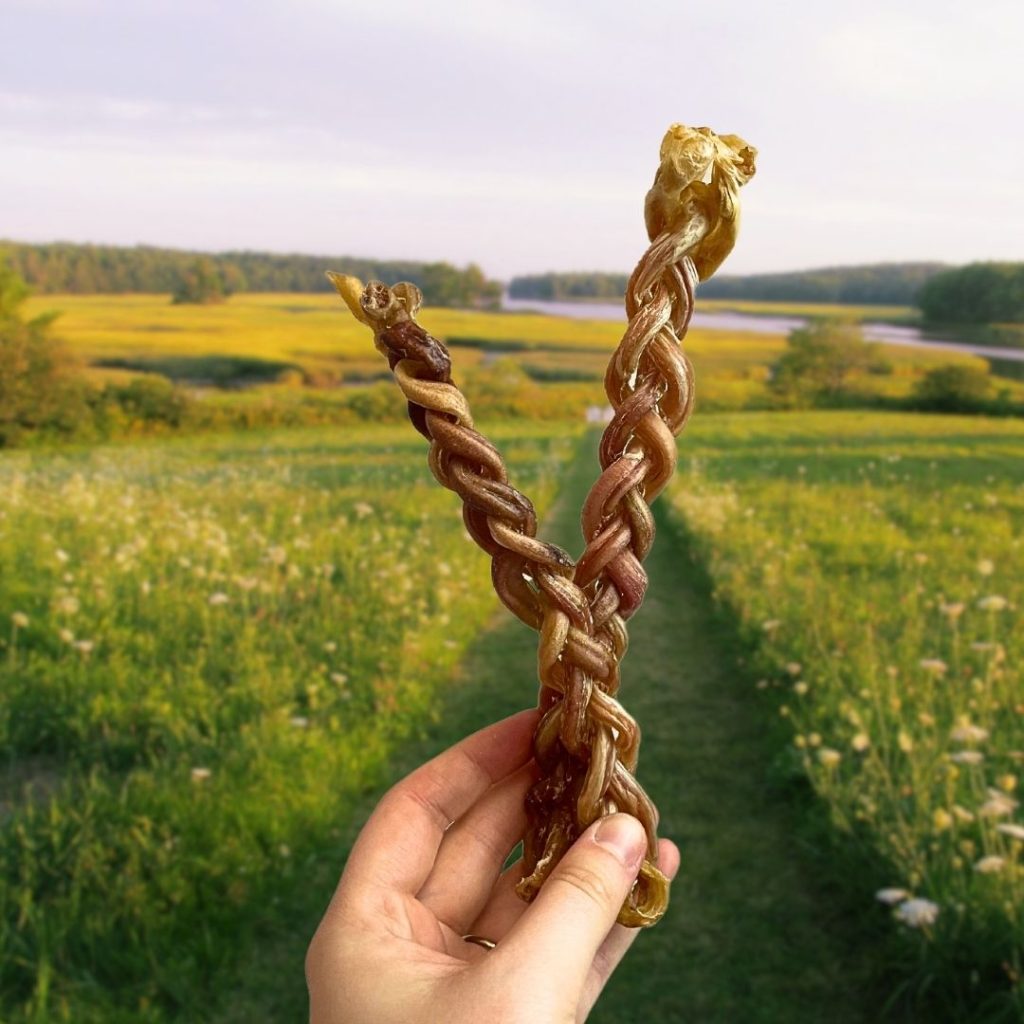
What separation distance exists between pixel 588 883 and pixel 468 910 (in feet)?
1.56

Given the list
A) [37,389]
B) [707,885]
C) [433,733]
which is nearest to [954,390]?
[433,733]

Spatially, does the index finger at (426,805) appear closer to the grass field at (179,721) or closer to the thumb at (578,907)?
the thumb at (578,907)

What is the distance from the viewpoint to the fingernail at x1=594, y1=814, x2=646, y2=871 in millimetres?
1392

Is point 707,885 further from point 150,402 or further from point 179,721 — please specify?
point 150,402

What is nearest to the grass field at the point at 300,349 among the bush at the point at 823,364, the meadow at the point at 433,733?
the bush at the point at 823,364

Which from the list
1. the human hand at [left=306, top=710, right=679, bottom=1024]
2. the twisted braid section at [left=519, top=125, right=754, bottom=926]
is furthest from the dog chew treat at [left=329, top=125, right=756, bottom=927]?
the human hand at [left=306, top=710, right=679, bottom=1024]

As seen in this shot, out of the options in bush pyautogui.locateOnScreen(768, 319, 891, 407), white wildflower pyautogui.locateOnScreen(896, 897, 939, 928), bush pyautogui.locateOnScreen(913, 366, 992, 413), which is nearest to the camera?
white wildflower pyautogui.locateOnScreen(896, 897, 939, 928)

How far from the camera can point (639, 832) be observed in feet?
4.66

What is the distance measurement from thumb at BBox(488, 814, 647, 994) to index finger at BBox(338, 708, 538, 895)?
0.92 feet

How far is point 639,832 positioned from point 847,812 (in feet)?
10.8

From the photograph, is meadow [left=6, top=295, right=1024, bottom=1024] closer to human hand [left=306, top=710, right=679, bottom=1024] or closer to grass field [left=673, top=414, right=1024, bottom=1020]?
grass field [left=673, top=414, right=1024, bottom=1020]

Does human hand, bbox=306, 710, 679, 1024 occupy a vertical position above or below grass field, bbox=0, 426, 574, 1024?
above

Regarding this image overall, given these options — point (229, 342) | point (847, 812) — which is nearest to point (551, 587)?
point (847, 812)

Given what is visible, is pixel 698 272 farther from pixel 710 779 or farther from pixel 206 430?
pixel 206 430
